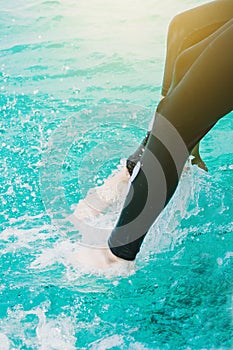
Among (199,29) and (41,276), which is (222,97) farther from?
(41,276)

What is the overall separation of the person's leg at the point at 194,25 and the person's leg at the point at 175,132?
0.43 meters

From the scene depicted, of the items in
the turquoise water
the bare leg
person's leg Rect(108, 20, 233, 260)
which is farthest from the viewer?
the bare leg

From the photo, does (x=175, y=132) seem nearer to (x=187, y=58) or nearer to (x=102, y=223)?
(x=187, y=58)

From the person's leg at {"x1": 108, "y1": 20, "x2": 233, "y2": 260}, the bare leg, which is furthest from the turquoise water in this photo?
the bare leg

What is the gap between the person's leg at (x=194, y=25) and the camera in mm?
1537

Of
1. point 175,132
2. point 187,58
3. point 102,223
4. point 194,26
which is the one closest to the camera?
point 175,132

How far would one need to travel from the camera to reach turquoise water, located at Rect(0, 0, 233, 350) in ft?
4.18

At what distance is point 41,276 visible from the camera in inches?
58.9

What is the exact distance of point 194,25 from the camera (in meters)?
1.60

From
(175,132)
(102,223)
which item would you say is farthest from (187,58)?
(102,223)

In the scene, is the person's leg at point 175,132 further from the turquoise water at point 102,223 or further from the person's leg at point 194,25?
the person's leg at point 194,25

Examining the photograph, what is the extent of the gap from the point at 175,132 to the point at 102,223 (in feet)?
2.13

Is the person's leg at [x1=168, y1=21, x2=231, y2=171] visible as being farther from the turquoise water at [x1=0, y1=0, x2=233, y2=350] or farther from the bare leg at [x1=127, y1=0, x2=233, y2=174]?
the turquoise water at [x1=0, y1=0, x2=233, y2=350]

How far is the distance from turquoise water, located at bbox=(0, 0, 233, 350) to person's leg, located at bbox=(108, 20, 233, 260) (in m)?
0.17
